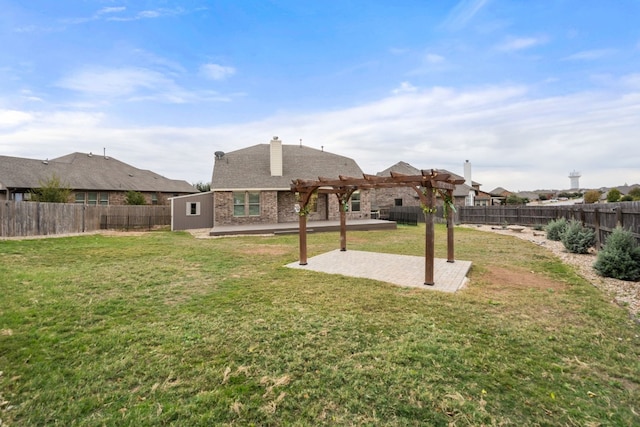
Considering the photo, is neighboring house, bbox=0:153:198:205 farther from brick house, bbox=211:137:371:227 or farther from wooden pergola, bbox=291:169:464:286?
wooden pergola, bbox=291:169:464:286

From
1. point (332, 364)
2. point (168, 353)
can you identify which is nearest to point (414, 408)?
point (332, 364)

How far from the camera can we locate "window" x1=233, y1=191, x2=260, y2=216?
18172 millimetres

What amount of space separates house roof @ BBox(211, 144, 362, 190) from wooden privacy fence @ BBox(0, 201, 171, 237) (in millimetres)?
5394

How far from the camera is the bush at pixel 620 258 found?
627 cm

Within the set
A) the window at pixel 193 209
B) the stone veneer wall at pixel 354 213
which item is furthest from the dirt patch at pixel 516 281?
the window at pixel 193 209

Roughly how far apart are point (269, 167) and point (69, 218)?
1135cm

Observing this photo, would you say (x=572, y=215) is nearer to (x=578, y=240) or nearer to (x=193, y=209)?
(x=578, y=240)

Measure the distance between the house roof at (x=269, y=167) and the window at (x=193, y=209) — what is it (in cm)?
226

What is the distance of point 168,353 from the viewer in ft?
10.5

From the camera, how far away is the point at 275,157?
19.2 m

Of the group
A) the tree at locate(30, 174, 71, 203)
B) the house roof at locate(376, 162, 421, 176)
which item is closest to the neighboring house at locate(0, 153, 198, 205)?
the tree at locate(30, 174, 71, 203)

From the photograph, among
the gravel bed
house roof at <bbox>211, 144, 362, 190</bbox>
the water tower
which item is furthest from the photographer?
the water tower

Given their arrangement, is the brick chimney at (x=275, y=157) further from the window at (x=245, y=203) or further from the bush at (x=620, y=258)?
the bush at (x=620, y=258)

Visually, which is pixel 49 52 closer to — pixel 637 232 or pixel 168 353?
pixel 168 353
